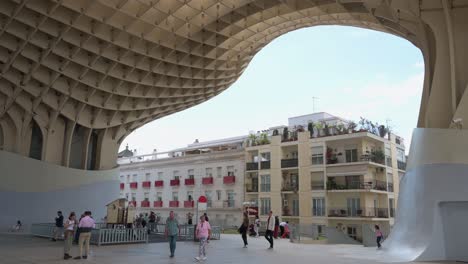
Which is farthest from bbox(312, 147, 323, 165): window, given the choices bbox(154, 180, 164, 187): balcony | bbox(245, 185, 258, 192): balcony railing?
bbox(154, 180, 164, 187): balcony

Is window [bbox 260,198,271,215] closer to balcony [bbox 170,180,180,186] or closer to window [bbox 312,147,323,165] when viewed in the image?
window [bbox 312,147,323,165]

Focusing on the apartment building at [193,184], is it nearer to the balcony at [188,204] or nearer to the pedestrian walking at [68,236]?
the balcony at [188,204]

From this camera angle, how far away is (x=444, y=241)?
1341 cm

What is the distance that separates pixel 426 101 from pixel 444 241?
272 inches

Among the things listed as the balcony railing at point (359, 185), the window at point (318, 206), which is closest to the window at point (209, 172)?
the window at point (318, 206)

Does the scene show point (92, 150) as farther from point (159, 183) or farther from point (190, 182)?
point (159, 183)

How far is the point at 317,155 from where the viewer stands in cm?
4503

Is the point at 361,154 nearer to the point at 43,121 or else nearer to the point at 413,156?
the point at 413,156

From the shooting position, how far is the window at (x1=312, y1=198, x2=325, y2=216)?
4350cm

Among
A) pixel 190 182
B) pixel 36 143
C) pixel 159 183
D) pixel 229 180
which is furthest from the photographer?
pixel 159 183

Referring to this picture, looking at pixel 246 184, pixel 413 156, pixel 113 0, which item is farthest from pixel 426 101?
pixel 246 184

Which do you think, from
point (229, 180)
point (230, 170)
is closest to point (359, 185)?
point (229, 180)

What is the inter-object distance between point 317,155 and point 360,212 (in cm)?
774

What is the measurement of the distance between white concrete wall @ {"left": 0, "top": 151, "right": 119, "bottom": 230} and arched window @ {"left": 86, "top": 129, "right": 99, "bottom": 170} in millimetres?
1724
